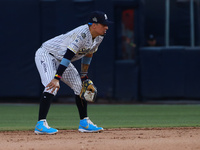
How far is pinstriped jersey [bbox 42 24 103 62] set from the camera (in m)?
5.91

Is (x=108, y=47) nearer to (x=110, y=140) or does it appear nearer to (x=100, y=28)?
(x=100, y=28)

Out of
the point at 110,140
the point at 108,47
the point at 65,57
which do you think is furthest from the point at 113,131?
the point at 108,47

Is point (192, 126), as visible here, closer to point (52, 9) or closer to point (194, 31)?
point (194, 31)

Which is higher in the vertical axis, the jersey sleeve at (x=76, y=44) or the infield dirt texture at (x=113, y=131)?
the jersey sleeve at (x=76, y=44)

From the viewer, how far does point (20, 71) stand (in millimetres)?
12727

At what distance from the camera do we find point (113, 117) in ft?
29.2

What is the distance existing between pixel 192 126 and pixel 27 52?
6.58 metres

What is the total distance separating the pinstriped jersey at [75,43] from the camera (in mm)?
5905

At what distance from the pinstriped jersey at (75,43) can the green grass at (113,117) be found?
1380 mm

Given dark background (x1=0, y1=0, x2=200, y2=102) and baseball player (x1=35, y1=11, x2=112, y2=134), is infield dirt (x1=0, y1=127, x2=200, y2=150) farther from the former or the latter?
dark background (x1=0, y1=0, x2=200, y2=102)

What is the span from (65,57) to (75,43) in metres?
0.21

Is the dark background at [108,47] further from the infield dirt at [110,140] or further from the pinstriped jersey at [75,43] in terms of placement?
the pinstriped jersey at [75,43]

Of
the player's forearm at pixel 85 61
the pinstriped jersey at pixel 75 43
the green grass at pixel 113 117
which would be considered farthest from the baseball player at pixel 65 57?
the green grass at pixel 113 117

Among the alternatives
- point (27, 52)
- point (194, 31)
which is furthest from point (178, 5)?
point (27, 52)
